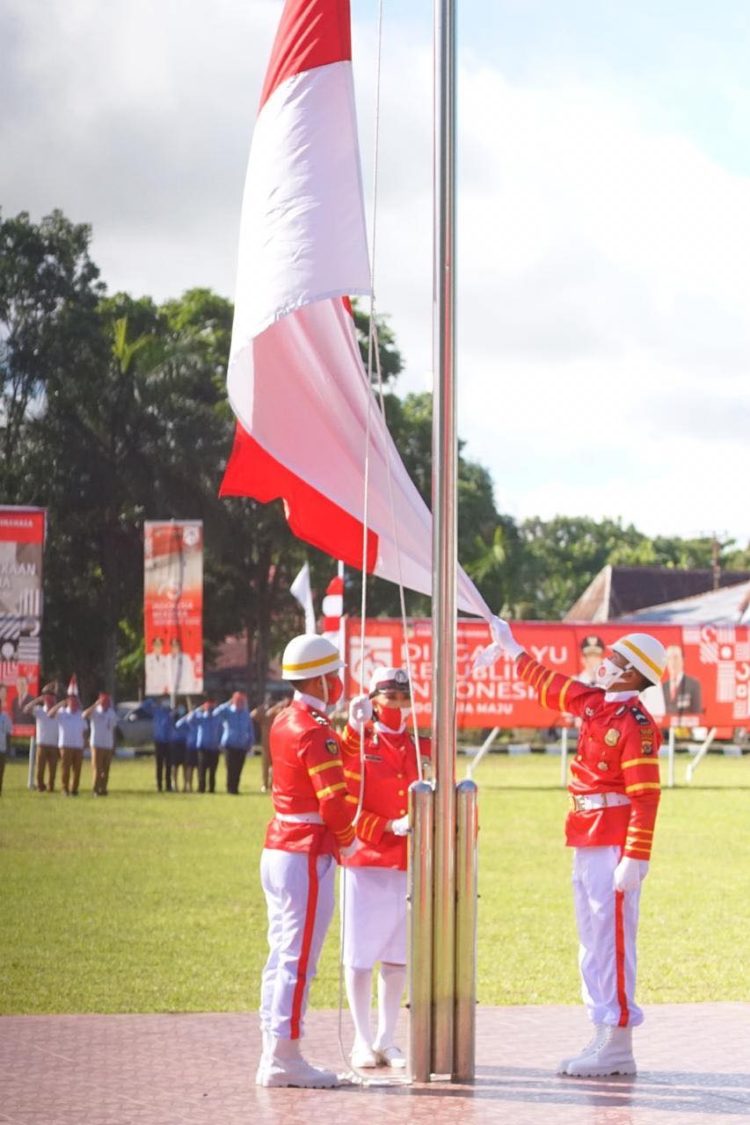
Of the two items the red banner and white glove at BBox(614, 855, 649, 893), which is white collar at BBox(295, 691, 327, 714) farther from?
the red banner

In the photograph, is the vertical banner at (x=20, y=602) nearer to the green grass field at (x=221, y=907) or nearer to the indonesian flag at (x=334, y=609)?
the green grass field at (x=221, y=907)

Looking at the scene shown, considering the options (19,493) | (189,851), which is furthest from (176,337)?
(189,851)

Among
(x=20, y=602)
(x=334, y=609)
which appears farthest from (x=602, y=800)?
(x=334, y=609)

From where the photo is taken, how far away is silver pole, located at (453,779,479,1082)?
728 cm

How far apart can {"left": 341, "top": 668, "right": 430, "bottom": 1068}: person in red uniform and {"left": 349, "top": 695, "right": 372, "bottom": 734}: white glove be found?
0.38ft

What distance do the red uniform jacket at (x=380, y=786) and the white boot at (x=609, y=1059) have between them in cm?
111

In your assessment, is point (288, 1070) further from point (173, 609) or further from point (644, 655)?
point (173, 609)

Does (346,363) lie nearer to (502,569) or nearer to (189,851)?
(189,851)

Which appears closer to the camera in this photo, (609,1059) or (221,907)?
(609,1059)

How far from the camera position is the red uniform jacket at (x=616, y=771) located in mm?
7543

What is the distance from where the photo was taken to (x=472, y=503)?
5541 cm

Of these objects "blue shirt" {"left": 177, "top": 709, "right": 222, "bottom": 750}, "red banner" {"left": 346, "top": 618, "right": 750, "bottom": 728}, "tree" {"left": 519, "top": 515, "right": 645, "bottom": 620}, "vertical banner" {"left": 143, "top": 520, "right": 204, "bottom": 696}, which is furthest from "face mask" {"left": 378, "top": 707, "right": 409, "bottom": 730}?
"tree" {"left": 519, "top": 515, "right": 645, "bottom": 620}

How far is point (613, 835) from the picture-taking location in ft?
25.3

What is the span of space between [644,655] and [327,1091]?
229 cm
